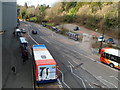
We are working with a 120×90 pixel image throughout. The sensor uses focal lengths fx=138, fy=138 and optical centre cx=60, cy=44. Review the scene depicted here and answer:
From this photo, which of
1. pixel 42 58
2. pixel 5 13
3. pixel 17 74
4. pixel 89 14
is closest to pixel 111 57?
pixel 42 58

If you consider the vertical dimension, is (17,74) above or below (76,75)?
above

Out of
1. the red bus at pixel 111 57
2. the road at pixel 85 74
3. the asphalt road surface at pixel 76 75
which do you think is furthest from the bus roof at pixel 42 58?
the red bus at pixel 111 57

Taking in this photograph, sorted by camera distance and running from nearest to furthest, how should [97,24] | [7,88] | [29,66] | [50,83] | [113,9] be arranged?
[7,88] < [50,83] < [29,66] < [113,9] < [97,24]

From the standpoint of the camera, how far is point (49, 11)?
92438mm

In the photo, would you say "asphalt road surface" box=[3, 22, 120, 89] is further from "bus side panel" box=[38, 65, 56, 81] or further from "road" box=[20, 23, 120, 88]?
"bus side panel" box=[38, 65, 56, 81]

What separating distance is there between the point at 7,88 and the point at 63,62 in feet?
34.9

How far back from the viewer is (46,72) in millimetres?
14703

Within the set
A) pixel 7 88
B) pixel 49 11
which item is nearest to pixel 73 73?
pixel 7 88

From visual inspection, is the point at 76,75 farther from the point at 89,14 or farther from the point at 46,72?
the point at 89,14

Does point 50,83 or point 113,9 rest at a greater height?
point 113,9

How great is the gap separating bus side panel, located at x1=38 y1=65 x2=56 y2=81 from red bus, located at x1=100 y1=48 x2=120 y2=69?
418 inches

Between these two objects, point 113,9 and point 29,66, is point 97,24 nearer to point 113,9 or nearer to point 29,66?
point 113,9

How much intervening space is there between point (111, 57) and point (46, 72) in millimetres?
11686

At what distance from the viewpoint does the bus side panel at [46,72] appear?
572 inches
